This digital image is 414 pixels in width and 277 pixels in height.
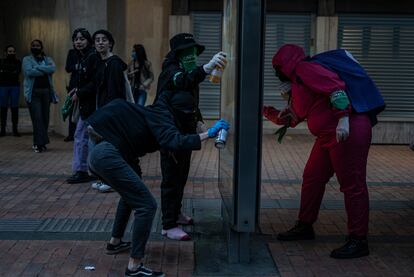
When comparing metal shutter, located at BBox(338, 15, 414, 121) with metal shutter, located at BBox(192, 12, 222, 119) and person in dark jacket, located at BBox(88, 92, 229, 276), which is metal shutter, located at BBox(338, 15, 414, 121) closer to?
metal shutter, located at BBox(192, 12, 222, 119)

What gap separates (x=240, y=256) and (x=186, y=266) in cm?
43

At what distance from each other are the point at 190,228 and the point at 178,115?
1.29 metres

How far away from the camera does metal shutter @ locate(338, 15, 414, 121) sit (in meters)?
11.9

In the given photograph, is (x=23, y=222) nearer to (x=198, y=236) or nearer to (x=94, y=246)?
(x=94, y=246)

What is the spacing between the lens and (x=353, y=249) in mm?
5078

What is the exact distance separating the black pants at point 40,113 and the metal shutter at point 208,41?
129 inches

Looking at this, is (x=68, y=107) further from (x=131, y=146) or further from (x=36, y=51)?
(x=131, y=146)

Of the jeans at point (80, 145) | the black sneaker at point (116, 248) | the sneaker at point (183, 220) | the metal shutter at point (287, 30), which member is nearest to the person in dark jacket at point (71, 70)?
the jeans at point (80, 145)

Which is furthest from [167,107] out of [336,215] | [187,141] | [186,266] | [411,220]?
[411,220]

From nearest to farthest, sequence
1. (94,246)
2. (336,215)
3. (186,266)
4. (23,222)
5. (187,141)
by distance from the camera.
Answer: (187,141), (186,266), (94,246), (23,222), (336,215)

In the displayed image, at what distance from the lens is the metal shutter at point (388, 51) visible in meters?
11.9

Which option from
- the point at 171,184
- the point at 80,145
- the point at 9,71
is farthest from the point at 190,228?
the point at 9,71

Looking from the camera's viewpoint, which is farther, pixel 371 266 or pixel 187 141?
pixel 371 266

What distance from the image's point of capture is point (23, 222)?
6012mm
